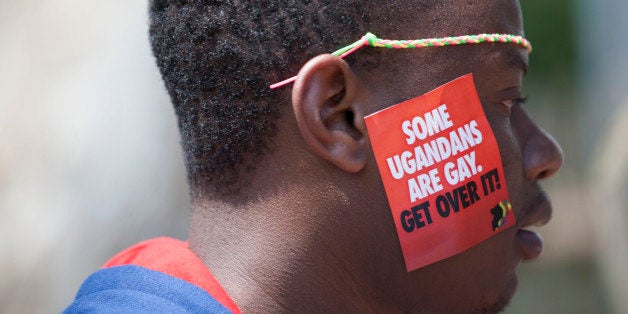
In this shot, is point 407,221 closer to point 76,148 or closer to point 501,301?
point 501,301

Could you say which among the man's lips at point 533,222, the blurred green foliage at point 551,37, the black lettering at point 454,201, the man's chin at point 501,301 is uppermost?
the black lettering at point 454,201

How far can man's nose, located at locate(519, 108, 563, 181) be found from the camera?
2.63 meters

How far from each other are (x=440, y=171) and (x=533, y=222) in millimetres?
455

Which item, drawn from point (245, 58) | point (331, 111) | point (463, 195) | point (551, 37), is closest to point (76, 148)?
point (245, 58)

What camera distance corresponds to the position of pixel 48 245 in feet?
16.8

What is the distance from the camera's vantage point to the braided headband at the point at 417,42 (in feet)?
7.75

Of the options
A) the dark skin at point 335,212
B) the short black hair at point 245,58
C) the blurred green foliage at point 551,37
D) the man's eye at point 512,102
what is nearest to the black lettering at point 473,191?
the dark skin at point 335,212

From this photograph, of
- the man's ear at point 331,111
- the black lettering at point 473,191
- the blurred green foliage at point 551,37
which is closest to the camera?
the man's ear at point 331,111

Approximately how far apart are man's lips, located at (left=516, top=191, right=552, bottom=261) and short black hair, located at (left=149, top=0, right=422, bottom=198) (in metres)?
0.85

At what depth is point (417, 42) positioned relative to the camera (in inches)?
95.3

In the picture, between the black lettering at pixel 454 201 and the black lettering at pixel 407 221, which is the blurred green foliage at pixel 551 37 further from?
the black lettering at pixel 407 221

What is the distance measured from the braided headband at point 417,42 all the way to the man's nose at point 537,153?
31cm

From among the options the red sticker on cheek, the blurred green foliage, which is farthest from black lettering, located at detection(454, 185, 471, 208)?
the blurred green foliage

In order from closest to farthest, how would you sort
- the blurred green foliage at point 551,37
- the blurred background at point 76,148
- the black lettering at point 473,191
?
the black lettering at point 473,191, the blurred background at point 76,148, the blurred green foliage at point 551,37
